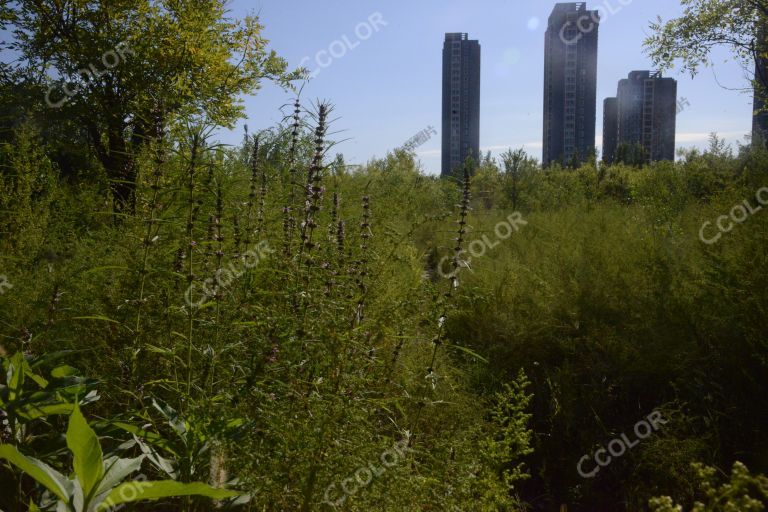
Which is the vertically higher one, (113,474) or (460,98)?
(460,98)

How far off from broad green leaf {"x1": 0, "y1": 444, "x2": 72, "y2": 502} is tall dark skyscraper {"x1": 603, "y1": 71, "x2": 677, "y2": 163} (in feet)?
116

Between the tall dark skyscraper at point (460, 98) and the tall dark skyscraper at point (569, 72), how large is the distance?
5.85 m

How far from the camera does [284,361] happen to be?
2244mm

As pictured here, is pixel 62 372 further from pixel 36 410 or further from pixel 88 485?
pixel 88 485

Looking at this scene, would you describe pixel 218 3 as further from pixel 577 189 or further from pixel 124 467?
pixel 577 189

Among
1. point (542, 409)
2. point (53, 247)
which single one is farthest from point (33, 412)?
point (542, 409)

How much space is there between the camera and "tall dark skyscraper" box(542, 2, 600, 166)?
89.0 feet

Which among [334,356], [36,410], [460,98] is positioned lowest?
[36,410]

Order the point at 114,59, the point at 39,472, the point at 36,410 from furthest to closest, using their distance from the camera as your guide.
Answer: the point at 114,59 → the point at 36,410 → the point at 39,472

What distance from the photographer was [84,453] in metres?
1.61

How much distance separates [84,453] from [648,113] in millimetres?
41463

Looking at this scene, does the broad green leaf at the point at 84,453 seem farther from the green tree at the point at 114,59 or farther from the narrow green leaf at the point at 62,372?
the green tree at the point at 114,59

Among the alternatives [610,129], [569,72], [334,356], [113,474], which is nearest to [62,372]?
[113,474]

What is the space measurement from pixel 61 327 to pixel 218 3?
7.19 meters
